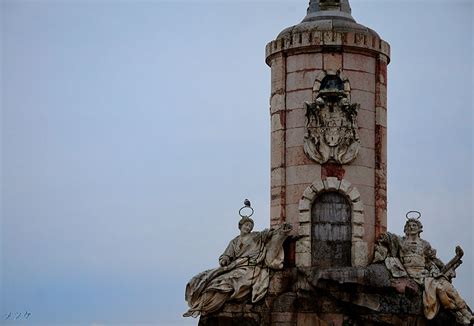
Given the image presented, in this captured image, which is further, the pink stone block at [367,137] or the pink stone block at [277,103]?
the pink stone block at [277,103]

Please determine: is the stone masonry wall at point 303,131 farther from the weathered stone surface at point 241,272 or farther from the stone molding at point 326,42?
the weathered stone surface at point 241,272

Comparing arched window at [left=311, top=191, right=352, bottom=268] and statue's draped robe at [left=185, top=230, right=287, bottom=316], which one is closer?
statue's draped robe at [left=185, top=230, right=287, bottom=316]

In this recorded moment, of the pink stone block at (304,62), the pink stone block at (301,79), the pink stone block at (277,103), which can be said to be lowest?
the pink stone block at (277,103)

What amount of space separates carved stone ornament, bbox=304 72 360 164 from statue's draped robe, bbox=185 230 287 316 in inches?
109

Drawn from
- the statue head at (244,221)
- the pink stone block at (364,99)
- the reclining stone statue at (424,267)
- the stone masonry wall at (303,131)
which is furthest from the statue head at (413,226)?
the statue head at (244,221)

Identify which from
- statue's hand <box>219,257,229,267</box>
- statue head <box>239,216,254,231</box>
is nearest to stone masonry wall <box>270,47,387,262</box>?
statue head <box>239,216,254,231</box>

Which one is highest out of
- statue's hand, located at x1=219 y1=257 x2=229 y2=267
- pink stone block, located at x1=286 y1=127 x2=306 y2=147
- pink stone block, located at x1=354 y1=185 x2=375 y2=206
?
pink stone block, located at x1=286 y1=127 x2=306 y2=147

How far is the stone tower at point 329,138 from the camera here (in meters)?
45.4

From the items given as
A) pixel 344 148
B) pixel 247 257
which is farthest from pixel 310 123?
pixel 247 257

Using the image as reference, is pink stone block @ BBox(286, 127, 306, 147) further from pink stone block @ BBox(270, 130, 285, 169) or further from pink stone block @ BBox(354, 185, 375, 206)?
pink stone block @ BBox(354, 185, 375, 206)

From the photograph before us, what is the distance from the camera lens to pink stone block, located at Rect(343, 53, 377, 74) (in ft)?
152

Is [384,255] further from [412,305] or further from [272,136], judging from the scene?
[272,136]

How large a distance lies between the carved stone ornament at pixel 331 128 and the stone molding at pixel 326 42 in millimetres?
1456

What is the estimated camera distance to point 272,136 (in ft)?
154
